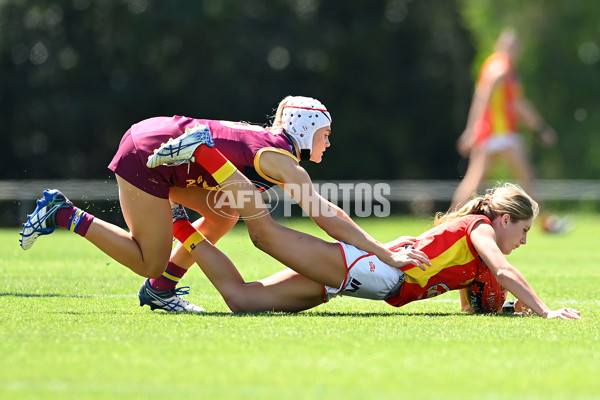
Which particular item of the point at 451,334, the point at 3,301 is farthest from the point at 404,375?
the point at 3,301

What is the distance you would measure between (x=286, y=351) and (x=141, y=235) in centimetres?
204

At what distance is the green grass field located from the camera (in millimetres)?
3859

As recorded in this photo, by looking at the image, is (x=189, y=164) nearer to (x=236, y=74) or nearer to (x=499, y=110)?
(x=499, y=110)

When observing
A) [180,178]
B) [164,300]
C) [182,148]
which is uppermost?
[182,148]

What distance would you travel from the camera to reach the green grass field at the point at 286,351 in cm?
386

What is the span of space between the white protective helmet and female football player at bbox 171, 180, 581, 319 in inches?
21.8

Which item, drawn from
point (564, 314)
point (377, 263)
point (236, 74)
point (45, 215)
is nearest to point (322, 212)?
point (377, 263)

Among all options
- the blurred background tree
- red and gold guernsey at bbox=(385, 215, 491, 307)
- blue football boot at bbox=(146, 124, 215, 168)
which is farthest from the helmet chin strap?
the blurred background tree

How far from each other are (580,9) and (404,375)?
3625 centimetres

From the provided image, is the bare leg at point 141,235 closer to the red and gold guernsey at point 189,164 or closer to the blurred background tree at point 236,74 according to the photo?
the red and gold guernsey at point 189,164

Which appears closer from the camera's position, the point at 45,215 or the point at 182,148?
the point at 182,148

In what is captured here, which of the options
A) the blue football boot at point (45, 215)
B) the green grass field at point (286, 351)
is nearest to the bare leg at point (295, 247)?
the green grass field at point (286, 351)

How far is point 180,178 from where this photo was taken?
632 centimetres

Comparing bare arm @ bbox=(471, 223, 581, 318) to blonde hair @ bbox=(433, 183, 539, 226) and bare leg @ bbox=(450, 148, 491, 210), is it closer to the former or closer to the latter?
blonde hair @ bbox=(433, 183, 539, 226)
